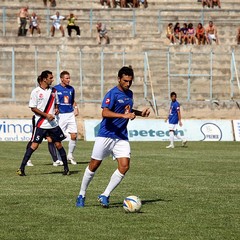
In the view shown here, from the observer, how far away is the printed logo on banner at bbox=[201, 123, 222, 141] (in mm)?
42719

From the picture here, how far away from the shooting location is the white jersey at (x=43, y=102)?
22.6m

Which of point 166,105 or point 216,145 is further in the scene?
point 166,105

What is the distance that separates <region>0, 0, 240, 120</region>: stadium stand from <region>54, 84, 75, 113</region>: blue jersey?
20.9 m

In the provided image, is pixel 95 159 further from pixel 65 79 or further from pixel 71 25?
pixel 71 25

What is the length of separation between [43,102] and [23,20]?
30.6 metres

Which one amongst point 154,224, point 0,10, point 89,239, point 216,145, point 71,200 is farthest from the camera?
point 0,10

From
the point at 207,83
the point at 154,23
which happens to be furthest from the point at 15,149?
the point at 154,23

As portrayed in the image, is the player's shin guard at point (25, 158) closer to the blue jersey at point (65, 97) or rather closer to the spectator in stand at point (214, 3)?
the blue jersey at point (65, 97)

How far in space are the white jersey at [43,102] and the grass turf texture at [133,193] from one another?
1213mm

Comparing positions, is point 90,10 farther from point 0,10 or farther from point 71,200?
point 71,200

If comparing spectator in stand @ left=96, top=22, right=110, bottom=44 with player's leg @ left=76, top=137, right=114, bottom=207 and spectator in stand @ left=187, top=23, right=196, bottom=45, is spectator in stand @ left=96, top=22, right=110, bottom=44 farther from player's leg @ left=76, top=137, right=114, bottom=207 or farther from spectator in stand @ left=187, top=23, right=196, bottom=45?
player's leg @ left=76, top=137, right=114, bottom=207

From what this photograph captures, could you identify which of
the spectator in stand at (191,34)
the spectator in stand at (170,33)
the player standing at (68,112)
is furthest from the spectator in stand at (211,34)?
the player standing at (68,112)

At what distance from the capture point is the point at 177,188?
19266 millimetres

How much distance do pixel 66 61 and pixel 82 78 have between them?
4.13 feet
